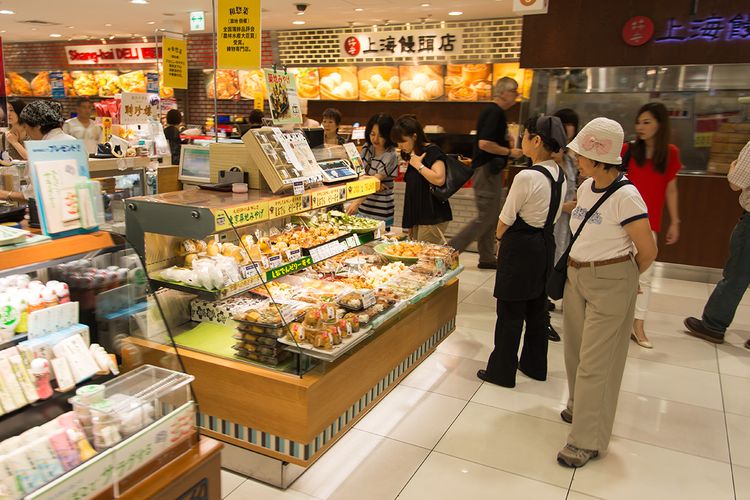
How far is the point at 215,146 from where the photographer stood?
363cm

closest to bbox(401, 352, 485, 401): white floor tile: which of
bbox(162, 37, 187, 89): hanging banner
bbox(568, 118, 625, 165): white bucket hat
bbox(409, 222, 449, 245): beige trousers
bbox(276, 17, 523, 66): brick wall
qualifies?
bbox(409, 222, 449, 245): beige trousers

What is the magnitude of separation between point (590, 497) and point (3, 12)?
1262 centimetres

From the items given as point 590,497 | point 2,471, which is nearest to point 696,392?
point 590,497

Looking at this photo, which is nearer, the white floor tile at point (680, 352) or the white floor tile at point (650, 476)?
the white floor tile at point (650, 476)

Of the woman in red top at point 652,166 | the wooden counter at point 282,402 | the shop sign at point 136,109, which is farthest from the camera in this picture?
the shop sign at point 136,109

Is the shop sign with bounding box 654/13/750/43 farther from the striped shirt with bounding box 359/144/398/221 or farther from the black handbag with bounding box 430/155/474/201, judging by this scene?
the striped shirt with bounding box 359/144/398/221

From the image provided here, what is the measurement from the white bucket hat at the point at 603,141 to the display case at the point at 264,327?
1.45m

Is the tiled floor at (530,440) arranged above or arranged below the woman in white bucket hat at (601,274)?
below

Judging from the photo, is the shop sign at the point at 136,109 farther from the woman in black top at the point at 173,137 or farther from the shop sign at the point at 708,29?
the shop sign at the point at 708,29

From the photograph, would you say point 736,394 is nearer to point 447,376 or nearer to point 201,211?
point 447,376

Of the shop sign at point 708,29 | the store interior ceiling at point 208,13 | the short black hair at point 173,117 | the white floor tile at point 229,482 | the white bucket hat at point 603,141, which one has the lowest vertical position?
the white floor tile at point 229,482

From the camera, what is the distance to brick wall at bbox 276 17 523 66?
9547 millimetres

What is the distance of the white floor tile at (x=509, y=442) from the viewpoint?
319cm

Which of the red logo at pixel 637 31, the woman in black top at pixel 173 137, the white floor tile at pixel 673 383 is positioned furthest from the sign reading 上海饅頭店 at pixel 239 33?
the woman in black top at pixel 173 137
